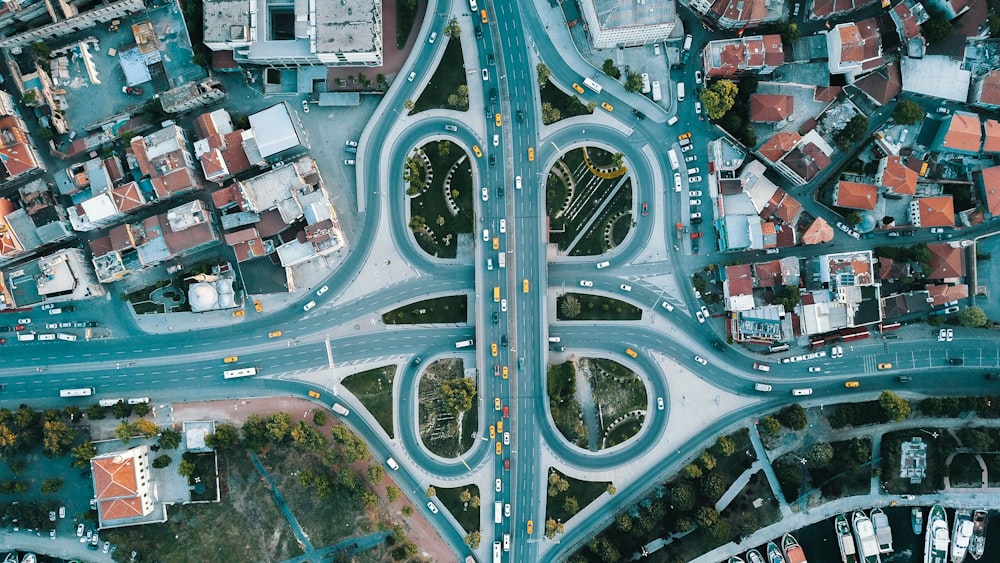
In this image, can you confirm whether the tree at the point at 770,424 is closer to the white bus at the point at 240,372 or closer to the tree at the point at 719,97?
the tree at the point at 719,97

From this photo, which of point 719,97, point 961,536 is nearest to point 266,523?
point 719,97

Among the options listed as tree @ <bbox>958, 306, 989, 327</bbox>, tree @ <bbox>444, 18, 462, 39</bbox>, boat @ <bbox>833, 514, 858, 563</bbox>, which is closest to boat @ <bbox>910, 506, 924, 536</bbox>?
boat @ <bbox>833, 514, 858, 563</bbox>

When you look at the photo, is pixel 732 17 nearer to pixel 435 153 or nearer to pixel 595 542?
pixel 435 153

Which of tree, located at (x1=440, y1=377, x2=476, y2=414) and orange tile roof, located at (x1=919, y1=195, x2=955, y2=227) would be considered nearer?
tree, located at (x1=440, y1=377, x2=476, y2=414)

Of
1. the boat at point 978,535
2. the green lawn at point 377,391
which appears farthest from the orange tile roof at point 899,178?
the green lawn at point 377,391

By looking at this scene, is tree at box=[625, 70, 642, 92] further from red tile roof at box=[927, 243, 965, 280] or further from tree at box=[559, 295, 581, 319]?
red tile roof at box=[927, 243, 965, 280]
